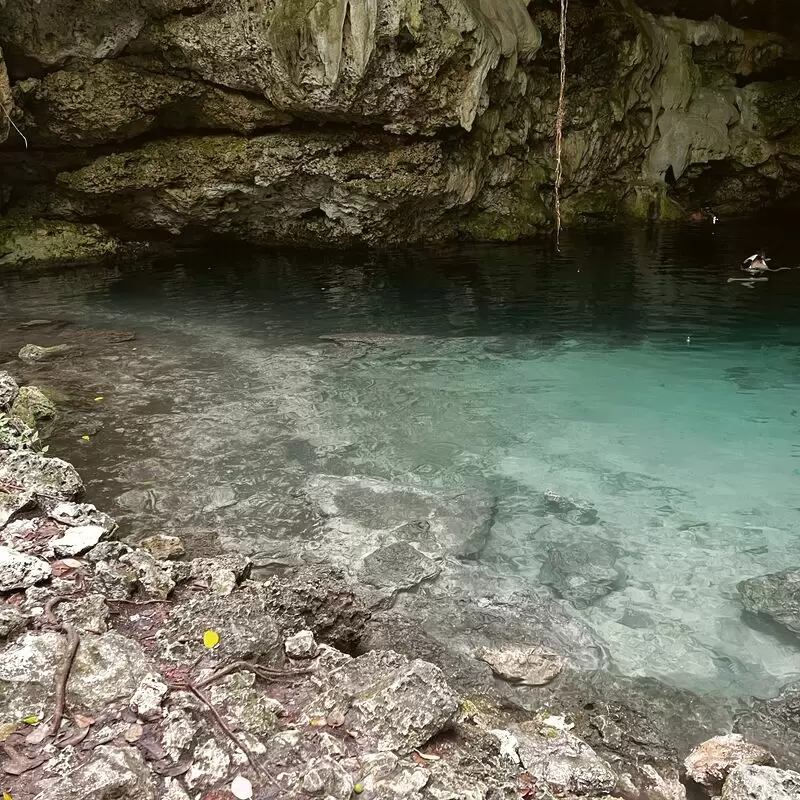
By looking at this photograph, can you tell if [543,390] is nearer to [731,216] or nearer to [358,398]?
[358,398]

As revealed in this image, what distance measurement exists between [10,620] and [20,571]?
0.39 meters

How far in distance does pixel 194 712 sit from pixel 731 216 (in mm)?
25078

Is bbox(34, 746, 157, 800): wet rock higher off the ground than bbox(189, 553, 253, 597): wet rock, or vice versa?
bbox(34, 746, 157, 800): wet rock

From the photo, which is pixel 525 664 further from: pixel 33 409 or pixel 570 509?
pixel 33 409

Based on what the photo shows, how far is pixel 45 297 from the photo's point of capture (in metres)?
12.0

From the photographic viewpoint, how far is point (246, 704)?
240 centimetres

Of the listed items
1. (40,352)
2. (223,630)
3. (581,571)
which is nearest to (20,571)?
(223,630)

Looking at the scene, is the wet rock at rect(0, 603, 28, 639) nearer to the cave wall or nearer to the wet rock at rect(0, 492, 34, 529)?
the wet rock at rect(0, 492, 34, 529)

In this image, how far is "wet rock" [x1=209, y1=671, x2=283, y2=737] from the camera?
232 cm

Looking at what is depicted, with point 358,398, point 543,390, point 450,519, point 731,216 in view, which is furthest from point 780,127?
point 450,519

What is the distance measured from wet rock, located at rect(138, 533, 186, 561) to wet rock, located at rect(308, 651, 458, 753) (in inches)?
69.9

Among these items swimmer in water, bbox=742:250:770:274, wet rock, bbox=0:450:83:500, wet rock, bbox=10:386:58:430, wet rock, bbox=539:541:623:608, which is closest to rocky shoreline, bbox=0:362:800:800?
wet rock, bbox=0:450:83:500

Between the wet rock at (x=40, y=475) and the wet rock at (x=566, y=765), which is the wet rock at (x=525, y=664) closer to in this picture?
the wet rock at (x=566, y=765)

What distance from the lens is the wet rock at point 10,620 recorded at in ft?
8.58
